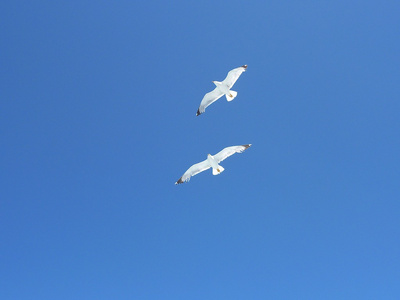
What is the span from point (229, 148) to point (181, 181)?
4421 mm

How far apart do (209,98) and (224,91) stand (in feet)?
4.24

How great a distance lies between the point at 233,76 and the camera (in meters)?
27.7

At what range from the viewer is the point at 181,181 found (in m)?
31.3

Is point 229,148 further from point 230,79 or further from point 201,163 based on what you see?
point 230,79

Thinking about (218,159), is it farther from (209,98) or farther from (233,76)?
(233,76)

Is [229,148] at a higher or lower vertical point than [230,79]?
lower

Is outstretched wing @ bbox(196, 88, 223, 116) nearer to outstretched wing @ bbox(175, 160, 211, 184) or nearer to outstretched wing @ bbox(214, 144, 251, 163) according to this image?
outstretched wing @ bbox(214, 144, 251, 163)

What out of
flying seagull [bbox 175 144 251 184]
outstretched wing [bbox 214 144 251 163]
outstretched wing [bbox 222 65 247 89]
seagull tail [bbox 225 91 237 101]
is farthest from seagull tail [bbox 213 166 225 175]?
outstretched wing [bbox 222 65 247 89]

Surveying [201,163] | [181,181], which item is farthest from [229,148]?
[181,181]

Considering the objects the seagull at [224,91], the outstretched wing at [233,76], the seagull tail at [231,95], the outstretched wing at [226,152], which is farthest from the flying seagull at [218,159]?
the outstretched wing at [233,76]

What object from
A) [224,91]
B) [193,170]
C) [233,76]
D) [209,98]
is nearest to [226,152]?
[193,170]

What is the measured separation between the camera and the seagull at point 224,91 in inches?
1085

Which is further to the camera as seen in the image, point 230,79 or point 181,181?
point 181,181

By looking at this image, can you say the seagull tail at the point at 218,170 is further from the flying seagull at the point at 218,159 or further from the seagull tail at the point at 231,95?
the seagull tail at the point at 231,95
